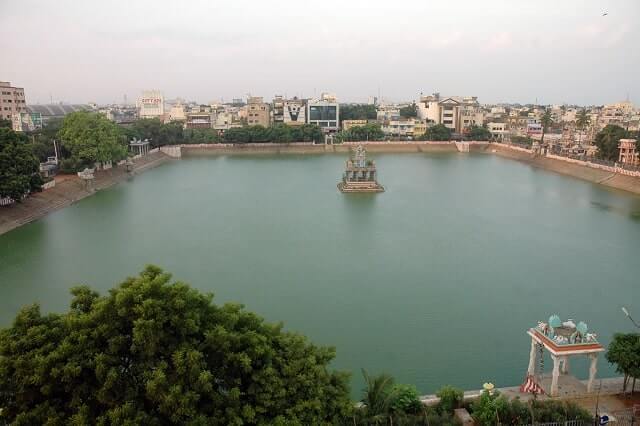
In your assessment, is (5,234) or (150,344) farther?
(5,234)

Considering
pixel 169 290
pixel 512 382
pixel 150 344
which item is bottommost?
pixel 512 382

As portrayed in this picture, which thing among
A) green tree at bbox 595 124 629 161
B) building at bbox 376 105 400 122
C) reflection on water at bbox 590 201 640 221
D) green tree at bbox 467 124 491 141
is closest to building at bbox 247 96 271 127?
building at bbox 376 105 400 122

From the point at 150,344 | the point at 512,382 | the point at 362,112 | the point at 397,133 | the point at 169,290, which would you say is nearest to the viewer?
the point at 150,344

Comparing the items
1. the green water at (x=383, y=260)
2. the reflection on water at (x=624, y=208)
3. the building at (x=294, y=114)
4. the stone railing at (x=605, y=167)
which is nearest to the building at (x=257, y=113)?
the building at (x=294, y=114)

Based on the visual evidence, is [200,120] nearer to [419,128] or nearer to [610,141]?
[419,128]

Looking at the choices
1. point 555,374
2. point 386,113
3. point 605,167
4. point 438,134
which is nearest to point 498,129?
point 438,134

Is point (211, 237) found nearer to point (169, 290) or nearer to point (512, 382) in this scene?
point (512, 382)

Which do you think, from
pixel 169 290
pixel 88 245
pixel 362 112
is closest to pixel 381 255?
pixel 88 245
